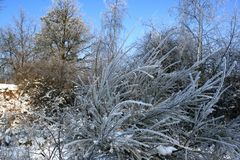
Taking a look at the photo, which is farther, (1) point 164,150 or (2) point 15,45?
(2) point 15,45

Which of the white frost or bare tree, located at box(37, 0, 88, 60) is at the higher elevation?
bare tree, located at box(37, 0, 88, 60)

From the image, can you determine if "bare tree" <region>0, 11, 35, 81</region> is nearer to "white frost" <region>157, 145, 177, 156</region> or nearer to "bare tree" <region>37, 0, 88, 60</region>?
"bare tree" <region>37, 0, 88, 60</region>

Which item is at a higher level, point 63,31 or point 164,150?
point 63,31

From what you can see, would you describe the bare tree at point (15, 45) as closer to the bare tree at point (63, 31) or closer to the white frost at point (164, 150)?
the bare tree at point (63, 31)

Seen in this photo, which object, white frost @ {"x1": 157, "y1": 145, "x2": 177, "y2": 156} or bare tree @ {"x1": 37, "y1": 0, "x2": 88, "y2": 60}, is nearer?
→ white frost @ {"x1": 157, "y1": 145, "x2": 177, "y2": 156}

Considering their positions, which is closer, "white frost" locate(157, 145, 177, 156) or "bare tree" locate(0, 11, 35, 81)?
"white frost" locate(157, 145, 177, 156)

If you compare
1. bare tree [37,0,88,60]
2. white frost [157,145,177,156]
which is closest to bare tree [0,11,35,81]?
bare tree [37,0,88,60]

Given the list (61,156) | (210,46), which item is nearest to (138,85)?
(61,156)

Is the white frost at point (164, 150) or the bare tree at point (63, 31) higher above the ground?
the bare tree at point (63, 31)

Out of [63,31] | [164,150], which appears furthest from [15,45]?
[164,150]

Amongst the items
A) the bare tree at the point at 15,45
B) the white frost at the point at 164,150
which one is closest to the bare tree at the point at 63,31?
the bare tree at the point at 15,45

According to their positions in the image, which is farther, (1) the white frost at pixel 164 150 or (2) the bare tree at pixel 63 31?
(2) the bare tree at pixel 63 31

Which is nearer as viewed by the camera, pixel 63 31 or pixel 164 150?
pixel 164 150

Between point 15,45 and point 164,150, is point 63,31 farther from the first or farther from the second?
point 164,150
